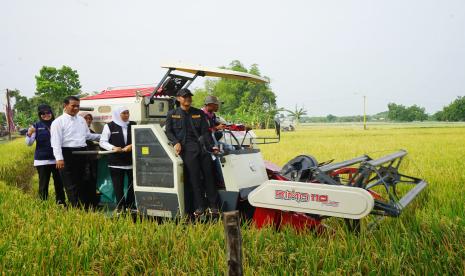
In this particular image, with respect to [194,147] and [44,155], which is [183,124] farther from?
[44,155]

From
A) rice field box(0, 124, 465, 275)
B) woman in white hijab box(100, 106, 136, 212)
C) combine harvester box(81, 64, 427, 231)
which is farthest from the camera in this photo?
woman in white hijab box(100, 106, 136, 212)

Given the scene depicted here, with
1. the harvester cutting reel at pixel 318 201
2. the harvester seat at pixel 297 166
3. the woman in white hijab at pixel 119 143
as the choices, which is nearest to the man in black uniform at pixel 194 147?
the harvester cutting reel at pixel 318 201

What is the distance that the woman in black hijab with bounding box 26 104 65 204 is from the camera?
22.7 feet

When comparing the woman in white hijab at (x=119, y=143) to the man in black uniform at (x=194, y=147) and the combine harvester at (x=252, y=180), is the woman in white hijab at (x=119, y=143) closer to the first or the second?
the combine harvester at (x=252, y=180)

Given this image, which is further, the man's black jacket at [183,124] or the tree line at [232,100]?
the tree line at [232,100]

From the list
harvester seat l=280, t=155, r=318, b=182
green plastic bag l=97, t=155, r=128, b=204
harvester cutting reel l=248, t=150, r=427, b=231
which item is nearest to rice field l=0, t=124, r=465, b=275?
harvester cutting reel l=248, t=150, r=427, b=231

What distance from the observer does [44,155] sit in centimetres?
690

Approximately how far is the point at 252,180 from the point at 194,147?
0.89 meters

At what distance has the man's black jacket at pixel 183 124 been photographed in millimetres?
5492

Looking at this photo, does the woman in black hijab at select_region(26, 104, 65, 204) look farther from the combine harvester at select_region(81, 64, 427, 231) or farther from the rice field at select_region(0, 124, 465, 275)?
the rice field at select_region(0, 124, 465, 275)

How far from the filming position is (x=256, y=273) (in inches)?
143

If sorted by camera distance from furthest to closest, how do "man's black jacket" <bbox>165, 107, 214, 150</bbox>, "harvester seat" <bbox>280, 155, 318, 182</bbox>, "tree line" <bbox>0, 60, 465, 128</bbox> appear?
"tree line" <bbox>0, 60, 465, 128</bbox> → "harvester seat" <bbox>280, 155, 318, 182</bbox> → "man's black jacket" <bbox>165, 107, 214, 150</bbox>

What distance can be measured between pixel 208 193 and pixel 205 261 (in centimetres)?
156

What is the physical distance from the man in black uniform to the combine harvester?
0.15 meters
